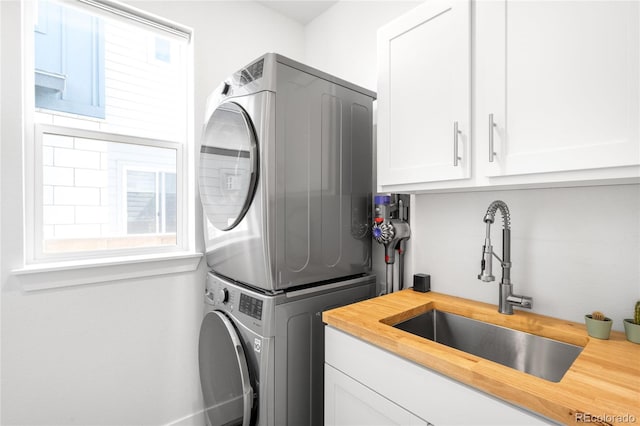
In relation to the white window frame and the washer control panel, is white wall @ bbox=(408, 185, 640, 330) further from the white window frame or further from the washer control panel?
the white window frame

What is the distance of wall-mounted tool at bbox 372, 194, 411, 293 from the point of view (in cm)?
164

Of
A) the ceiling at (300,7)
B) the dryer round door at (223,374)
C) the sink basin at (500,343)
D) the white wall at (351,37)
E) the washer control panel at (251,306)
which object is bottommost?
the dryer round door at (223,374)

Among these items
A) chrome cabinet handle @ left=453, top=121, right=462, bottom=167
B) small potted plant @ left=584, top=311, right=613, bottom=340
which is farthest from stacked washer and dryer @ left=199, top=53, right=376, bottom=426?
small potted plant @ left=584, top=311, right=613, bottom=340

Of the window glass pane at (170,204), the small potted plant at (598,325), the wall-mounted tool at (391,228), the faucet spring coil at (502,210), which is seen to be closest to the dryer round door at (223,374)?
the window glass pane at (170,204)

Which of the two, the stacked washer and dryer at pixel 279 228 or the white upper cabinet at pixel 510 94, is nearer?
the white upper cabinet at pixel 510 94

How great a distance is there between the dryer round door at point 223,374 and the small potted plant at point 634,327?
1.37m

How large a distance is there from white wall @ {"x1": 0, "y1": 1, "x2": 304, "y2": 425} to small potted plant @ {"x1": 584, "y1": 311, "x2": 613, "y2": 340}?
189 centimetres

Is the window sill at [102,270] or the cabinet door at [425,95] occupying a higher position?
the cabinet door at [425,95]

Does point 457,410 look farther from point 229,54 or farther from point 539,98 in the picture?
point 229,54

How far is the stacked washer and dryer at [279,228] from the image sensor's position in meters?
1.33

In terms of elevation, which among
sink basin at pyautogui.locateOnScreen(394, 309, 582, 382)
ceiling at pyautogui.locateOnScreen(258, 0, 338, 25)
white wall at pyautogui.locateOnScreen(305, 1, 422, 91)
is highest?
ceiling at pyautogui.locateOnScreen(258, 0, 338, 25)

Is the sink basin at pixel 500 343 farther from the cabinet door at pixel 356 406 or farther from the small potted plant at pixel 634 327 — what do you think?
the cabinet door at pixel 356 406

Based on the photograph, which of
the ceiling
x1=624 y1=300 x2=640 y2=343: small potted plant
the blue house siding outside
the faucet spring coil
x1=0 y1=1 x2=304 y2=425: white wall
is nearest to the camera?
x1=624 y1=300 x2=640 y2=343: small potted plant

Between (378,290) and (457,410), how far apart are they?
3.39 ft
